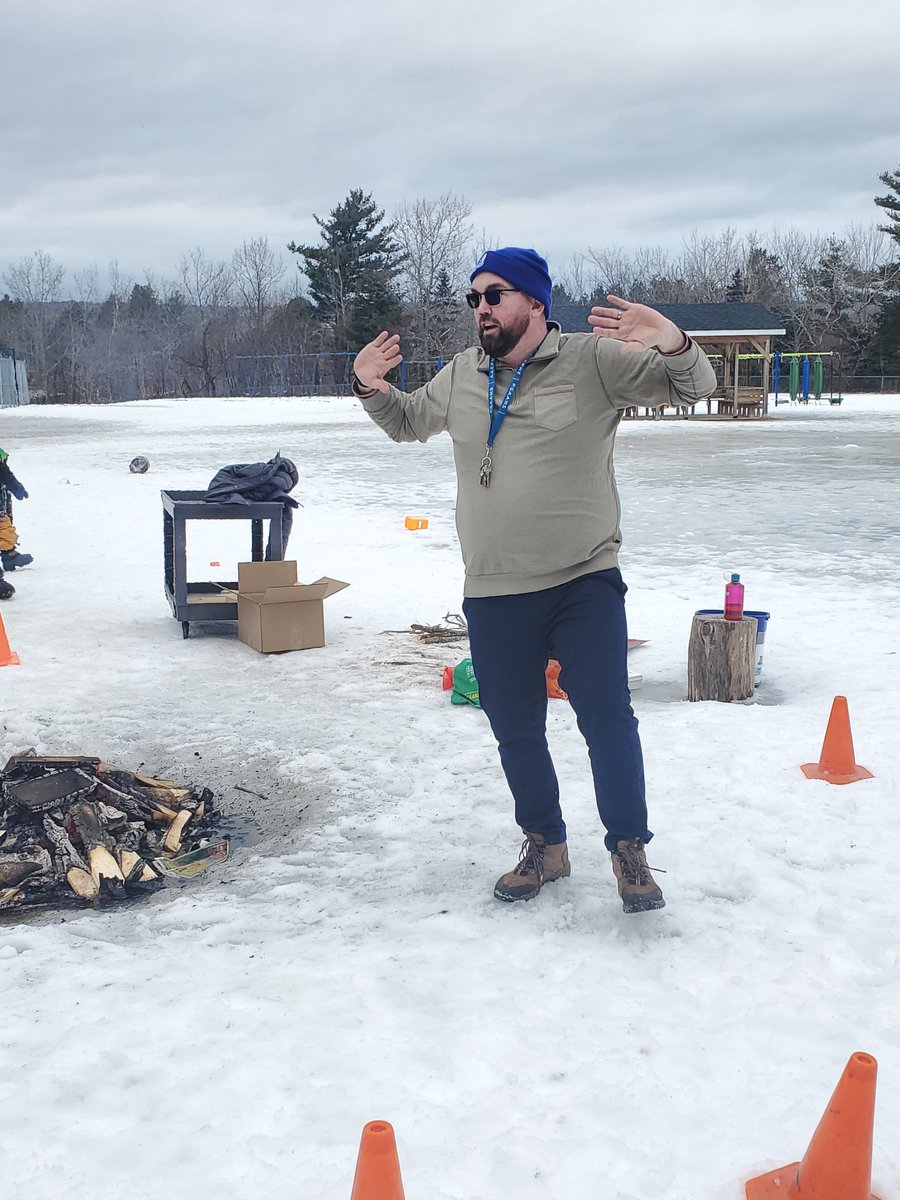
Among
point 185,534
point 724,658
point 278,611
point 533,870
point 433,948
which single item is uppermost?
point 185,534

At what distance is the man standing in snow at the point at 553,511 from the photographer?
10.8 feet

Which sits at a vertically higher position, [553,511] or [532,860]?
[553,511]

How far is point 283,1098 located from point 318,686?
3.75 meters

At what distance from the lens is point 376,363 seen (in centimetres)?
372

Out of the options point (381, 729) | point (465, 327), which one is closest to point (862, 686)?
point (381, 729)

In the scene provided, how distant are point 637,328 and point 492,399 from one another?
48cm

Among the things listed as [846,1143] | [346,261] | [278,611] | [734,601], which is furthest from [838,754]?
[346,261]

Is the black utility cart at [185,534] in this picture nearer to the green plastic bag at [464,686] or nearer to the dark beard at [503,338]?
the green plastic bag at [464,686]

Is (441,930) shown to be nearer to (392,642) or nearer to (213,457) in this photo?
(392,642)

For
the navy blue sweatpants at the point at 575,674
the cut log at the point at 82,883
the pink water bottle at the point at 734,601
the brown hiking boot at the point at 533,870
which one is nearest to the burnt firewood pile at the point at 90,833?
the cut log at the point at 82,883

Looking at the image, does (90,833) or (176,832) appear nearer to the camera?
(90,833)

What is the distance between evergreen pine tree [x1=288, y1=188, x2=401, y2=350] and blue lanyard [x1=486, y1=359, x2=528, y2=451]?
57.9 metres

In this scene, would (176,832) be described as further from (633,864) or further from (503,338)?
(503,338)

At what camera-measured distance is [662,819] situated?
166 inches
